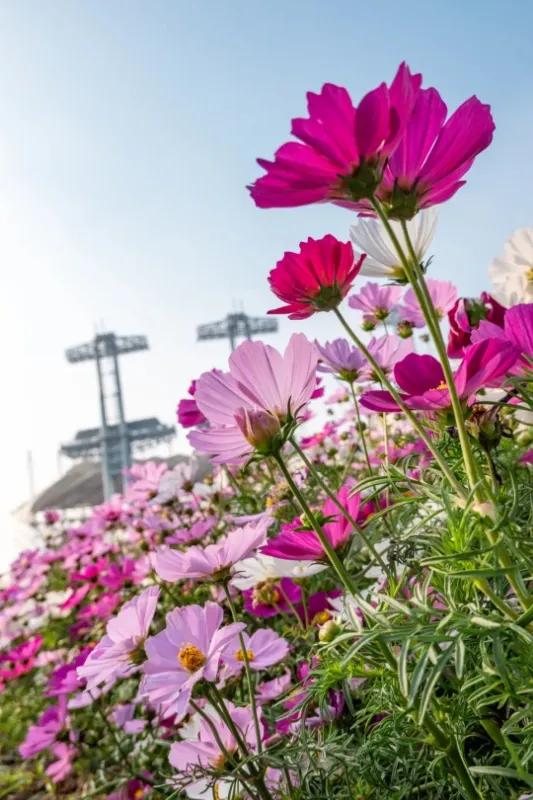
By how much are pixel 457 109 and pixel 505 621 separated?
242 millimetres

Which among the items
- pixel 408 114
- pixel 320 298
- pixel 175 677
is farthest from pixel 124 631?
pixel 408 114

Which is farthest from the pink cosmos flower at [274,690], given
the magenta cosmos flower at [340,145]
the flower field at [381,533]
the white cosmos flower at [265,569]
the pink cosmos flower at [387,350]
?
the magenta cosmos flower at [340,145]

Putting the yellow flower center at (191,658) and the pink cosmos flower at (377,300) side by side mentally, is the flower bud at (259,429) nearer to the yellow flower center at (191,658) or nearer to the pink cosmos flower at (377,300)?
the yellow flower center at (191,658)

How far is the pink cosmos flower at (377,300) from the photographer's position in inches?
28.4

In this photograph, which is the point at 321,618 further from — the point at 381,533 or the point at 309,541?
the point at 309,541

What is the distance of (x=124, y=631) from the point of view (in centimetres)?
50

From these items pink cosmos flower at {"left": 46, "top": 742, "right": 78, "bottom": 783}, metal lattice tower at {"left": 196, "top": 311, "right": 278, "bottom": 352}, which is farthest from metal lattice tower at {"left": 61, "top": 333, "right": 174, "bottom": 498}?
pink cosmos flower at {"left": 46, "top": 742, "right": 78, "bottom": 783}

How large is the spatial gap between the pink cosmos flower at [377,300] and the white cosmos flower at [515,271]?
0.15m

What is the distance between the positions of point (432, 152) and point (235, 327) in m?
23.0

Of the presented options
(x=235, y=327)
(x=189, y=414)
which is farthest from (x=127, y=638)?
(x=235, y=327)

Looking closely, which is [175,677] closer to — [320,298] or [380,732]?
[380,732]

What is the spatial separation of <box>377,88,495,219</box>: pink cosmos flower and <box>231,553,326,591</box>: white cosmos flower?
1.13 ft

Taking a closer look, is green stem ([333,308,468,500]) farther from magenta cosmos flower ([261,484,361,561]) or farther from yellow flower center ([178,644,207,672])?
yellow flower center ([178,644,207,672])

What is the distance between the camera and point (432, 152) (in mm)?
306
